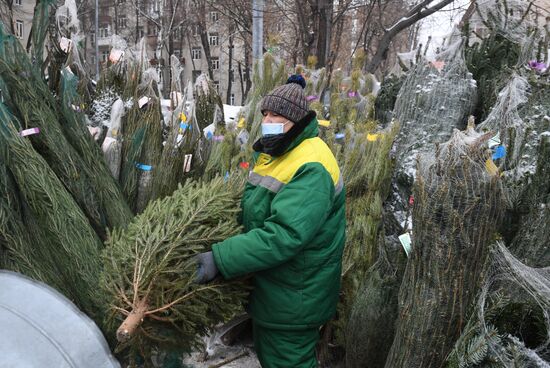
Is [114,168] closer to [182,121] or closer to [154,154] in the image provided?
[154,154]

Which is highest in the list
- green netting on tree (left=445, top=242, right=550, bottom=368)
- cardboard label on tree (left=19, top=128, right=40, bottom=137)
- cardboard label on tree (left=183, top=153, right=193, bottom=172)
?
cardboard label on tree (left=19, top=128, right=40, bottom=137)

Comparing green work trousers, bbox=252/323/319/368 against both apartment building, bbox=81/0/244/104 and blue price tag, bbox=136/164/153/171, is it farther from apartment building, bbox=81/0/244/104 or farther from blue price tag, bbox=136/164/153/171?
apartment building, bbox=81/0/244/104

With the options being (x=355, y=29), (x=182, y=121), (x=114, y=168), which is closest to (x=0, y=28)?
(x=114, y=168)

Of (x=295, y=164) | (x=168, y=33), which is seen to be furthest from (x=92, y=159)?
(x=168, y=33)

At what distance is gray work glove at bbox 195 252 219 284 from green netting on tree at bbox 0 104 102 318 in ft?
2.72

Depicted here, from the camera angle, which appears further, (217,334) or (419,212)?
(217,334)

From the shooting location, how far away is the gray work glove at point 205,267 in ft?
5.97

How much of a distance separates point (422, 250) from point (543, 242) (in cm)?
48

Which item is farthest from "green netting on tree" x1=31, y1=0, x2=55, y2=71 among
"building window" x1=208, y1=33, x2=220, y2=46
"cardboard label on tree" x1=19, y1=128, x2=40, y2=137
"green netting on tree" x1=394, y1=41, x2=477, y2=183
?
"building window" x1=208, y1=33, x2=220, y2=46

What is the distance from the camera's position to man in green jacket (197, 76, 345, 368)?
6.03ft

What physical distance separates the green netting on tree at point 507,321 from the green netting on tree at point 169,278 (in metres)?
0.88

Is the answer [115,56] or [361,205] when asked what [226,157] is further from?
[115,56]

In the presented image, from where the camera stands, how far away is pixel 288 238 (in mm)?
1829

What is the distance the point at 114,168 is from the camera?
3.18 metres
